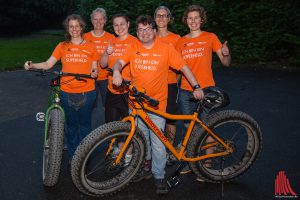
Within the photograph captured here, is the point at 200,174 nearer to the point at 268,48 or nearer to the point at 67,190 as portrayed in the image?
the point at 67,190

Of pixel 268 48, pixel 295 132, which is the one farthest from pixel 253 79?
pixel 295 132

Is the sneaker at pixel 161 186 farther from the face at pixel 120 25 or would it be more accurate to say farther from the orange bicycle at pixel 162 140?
the face at pixel 120 25

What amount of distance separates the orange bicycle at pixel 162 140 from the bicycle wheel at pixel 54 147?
396 mm

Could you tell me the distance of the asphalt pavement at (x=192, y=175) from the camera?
13.6ft

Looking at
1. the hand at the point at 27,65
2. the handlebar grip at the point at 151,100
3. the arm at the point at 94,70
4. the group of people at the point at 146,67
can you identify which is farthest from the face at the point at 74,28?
the handlebar grip at the point at 151,100

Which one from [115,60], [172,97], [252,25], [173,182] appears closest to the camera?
[173,182]

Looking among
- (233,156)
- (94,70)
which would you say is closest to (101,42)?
(94,70)

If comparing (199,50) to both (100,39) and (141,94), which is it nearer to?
(141,94)

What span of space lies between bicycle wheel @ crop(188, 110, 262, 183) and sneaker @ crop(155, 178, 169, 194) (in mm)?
386

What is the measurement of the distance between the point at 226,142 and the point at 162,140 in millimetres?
847

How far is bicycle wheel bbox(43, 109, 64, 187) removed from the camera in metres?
4.05

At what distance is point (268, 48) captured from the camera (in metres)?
12.1

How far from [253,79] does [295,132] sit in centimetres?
417

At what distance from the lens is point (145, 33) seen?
3803 mm
